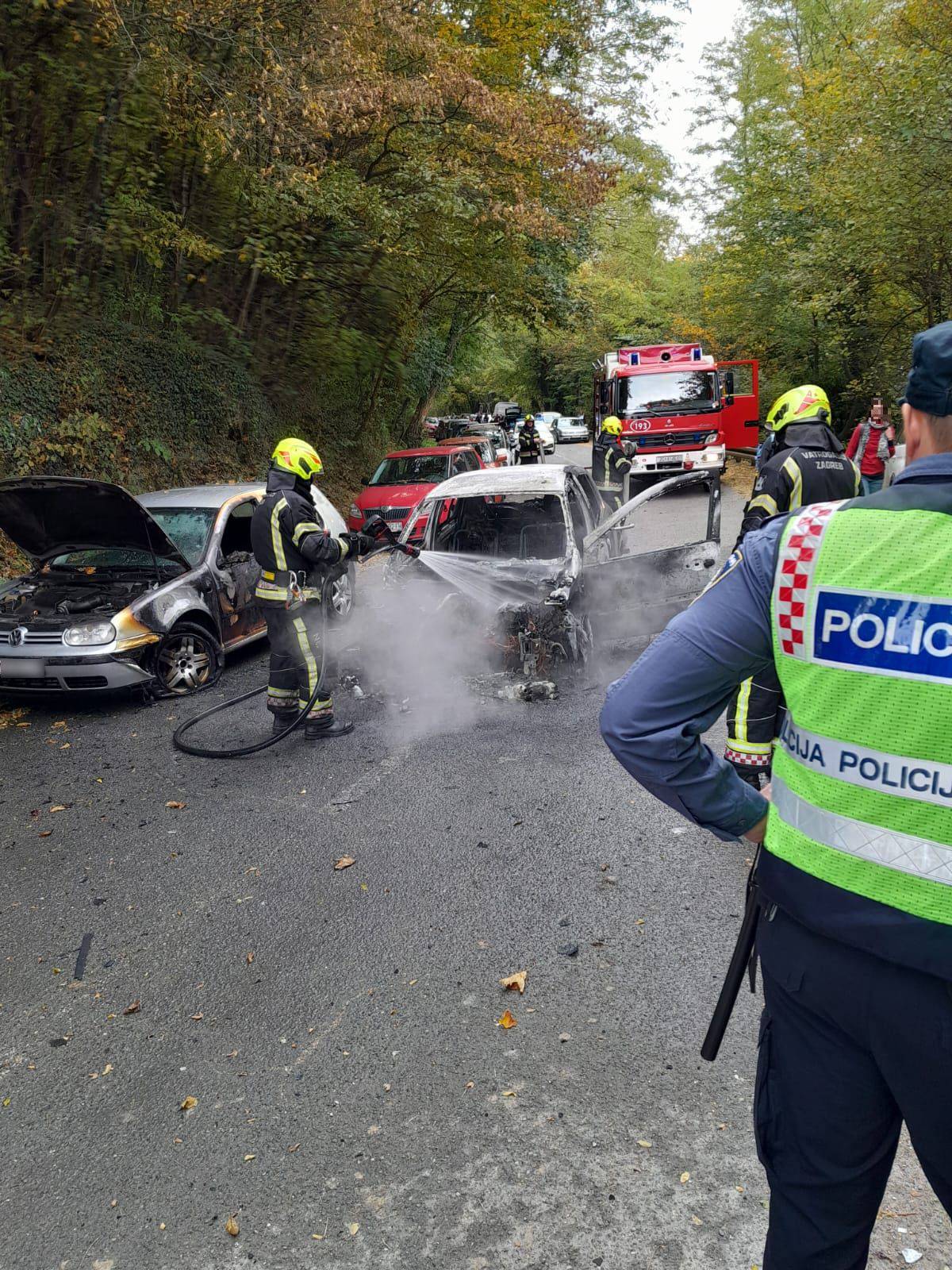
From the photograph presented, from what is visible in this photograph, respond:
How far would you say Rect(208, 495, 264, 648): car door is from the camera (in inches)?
288

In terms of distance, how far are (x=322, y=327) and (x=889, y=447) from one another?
8.69 metres

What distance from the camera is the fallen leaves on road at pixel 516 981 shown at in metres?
3.25

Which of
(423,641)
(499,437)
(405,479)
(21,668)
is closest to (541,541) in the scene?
(423,641)

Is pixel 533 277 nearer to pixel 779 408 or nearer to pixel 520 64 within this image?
pixel 520 64

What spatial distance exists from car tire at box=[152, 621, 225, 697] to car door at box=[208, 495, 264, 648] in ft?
0.67

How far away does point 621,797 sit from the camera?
4.84m

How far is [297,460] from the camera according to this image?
18.7 ft

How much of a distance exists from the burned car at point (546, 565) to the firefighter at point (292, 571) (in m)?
1.30

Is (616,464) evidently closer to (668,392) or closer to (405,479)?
(405,479)

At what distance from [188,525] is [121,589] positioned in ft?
3.00

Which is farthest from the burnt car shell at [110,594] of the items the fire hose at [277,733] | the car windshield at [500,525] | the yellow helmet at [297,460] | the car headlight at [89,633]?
the car windshield at [500,525]

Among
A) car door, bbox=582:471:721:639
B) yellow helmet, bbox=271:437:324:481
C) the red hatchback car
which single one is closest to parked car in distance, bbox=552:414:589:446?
the red hatchback car

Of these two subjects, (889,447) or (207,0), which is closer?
(207,0)

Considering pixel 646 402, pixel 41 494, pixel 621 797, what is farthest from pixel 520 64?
pixel 621 797
